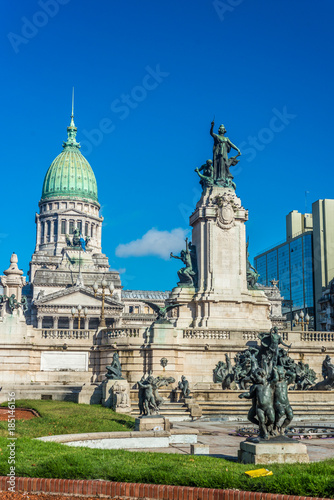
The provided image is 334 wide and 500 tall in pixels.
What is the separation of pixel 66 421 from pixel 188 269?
24.0 metres

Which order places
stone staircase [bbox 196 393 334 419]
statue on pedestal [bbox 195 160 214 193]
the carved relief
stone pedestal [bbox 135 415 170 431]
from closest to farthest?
stone pedestal [bbox 135 415 170 431]
stone staircase [bbox 196 393 334 419]
the carved relief
statue on pedestal [bbox 195 160 214 193]

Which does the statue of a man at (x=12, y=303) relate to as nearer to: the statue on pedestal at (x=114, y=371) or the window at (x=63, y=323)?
the statue on pedestal at (x=114, y=371)

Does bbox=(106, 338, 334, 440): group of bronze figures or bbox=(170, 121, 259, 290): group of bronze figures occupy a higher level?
bbox=(170, 121, 259, 290): group of bronze figures

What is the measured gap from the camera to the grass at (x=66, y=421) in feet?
64.6

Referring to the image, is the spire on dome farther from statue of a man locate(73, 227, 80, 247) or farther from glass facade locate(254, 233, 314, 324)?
glass facade locate(254, 233, 314, 324)

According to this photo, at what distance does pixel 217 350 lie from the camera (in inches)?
1480

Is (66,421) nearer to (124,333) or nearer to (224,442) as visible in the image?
(224,442)

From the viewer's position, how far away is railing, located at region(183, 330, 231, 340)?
38.0m

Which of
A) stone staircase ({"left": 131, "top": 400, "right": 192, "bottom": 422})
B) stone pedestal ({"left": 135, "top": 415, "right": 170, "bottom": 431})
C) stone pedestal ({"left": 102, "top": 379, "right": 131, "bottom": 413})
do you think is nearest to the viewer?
stone pedestal ({"left": 135, "top": 415, "right": 170, "bottom": 431})

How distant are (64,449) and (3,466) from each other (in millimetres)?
2676

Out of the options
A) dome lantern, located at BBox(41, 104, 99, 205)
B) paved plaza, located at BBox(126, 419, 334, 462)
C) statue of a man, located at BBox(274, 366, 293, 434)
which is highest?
dome lantern, located at BBox(41, 104, 99, 205)

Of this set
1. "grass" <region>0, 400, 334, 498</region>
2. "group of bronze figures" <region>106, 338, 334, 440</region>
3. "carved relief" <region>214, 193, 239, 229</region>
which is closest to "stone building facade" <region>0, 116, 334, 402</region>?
"carved relief" <region>214, 193, 239, 229</region>

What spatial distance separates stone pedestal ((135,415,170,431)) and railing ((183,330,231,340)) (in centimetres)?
1658

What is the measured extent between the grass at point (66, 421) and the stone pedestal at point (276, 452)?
7934 millimetres
